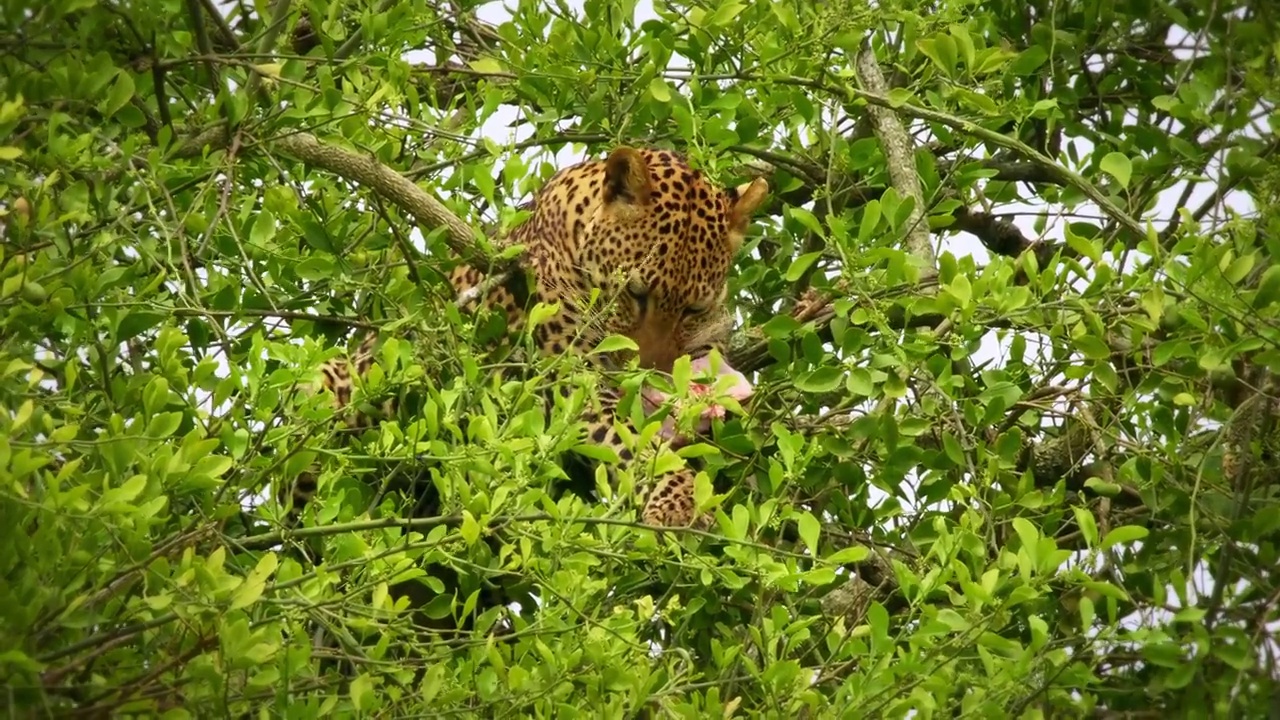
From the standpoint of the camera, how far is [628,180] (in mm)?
5758

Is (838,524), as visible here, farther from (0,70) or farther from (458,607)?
(0,70)

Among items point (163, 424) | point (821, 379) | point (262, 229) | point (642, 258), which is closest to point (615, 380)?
point (821, 379)

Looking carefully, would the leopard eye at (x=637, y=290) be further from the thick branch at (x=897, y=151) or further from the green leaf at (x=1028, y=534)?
the green leaf at (x=1028, y=534)

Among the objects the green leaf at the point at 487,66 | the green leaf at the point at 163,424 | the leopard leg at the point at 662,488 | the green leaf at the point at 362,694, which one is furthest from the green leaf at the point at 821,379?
the green leaf at the point at 163,424

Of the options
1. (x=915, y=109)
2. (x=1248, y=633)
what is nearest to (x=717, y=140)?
(x=915, y=109)

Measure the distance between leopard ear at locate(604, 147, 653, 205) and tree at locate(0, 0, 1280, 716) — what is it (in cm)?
61

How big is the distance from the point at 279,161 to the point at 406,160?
1.36ft

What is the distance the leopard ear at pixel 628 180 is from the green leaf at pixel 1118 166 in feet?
6.04

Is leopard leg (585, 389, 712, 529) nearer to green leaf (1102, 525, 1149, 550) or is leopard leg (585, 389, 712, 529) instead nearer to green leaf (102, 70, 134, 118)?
green leaf (1102, 525, 1149, 550)

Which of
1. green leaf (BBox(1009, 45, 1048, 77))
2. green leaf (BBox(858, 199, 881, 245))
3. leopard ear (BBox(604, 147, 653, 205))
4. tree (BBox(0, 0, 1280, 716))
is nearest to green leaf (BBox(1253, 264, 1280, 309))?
tree (BBox(0, 0, 1280, 716))

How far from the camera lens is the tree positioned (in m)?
3.33

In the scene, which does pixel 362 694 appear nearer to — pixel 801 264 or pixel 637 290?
pixel 801 264

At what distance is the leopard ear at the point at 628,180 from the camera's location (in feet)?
18.4

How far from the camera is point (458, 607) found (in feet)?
15.2
